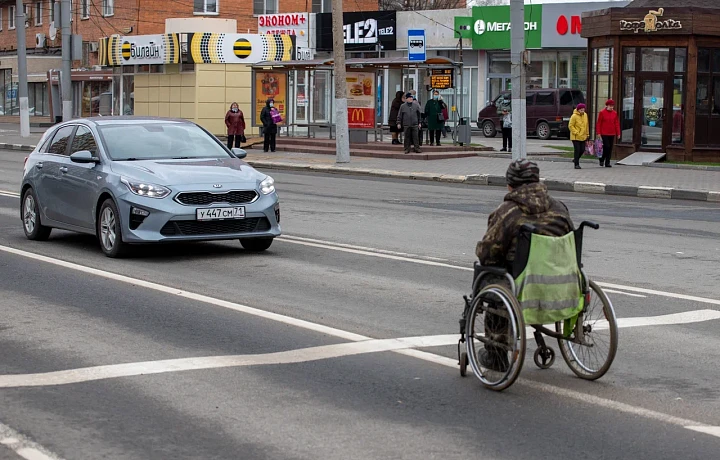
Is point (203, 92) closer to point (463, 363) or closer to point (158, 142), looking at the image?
point (158, 142)

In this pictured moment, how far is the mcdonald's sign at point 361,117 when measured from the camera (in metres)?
35.7

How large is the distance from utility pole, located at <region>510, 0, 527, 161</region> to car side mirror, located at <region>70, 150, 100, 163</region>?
586 inches

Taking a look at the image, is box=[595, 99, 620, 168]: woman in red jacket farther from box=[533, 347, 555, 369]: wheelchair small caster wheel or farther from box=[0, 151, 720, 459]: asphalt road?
box=[533, 347, 555, 369]: wheelchair small caster wheel

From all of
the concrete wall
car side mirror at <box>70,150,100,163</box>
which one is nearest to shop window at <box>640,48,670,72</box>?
the concrete wall

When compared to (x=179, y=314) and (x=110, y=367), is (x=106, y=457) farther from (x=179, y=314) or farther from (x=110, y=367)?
(x=179, y=314)

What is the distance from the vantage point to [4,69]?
238 ft

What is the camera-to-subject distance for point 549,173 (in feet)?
87.4

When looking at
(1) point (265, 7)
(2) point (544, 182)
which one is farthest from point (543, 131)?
(1) point (265, 7)

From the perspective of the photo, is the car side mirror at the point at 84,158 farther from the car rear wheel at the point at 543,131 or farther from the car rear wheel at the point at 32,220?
the car rear wheel at the point at 543,131

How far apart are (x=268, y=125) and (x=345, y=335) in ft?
92.8

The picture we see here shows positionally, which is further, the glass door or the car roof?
the glass door

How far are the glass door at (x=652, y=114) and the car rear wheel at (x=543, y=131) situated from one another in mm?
13521

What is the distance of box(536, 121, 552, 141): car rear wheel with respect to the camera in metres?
43.2

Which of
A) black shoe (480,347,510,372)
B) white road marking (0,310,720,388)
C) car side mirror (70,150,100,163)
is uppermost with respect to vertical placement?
car side mirror (70,150,100,163)
